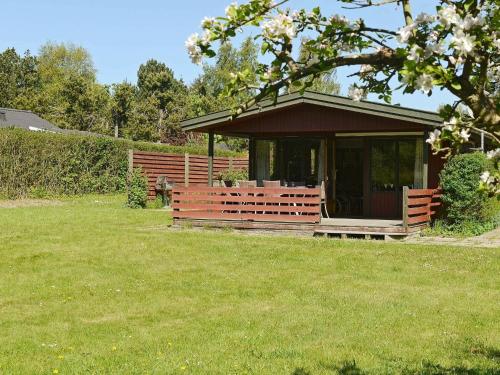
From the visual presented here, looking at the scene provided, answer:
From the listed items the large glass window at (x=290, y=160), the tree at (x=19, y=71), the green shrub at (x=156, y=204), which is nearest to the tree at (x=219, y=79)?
the tree at (x=19, y=71)

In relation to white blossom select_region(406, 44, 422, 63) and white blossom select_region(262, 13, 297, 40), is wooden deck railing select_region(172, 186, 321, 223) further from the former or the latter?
white blossom select_region(406, 44, 422, 63)

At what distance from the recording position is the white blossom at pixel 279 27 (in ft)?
9.14

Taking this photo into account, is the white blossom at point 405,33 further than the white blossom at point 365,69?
No

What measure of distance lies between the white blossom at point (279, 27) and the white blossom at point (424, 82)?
2.29 ft

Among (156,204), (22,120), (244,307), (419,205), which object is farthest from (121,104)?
(244,307)

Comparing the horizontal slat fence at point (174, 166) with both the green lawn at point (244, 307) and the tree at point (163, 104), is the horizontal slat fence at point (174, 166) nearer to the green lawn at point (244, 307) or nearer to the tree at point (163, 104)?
the green lawn at point (244, 307)

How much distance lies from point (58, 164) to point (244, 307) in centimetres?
1966

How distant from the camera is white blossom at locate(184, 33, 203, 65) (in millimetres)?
Answer: 2902

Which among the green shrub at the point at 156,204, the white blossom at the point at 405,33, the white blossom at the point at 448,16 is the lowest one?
the green shrub at the point at 156,204

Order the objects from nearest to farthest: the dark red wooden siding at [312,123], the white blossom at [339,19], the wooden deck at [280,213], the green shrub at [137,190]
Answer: the white blossom at [339,19], the wooden deck at [280,213], the dark red wooden siding at [312,123], the green shrub at [137,190]

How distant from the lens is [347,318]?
730 cm

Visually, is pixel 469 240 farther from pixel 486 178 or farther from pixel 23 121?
pixel 23 121

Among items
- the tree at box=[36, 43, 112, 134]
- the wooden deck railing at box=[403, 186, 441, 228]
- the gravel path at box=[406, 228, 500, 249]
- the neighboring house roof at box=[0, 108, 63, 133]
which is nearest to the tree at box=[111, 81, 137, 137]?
the tree at box=[36, 43, 112, 134]

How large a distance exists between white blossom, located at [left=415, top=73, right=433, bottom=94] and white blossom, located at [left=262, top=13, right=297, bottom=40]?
0.70 m
